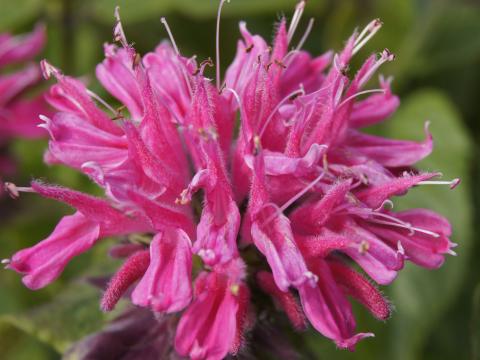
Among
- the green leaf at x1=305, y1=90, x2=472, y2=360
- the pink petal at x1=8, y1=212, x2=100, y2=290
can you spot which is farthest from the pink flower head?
the green leaf at x1=305, y1=90, x2=472, y2=360

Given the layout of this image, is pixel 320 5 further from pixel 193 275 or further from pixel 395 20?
pixel 193 275

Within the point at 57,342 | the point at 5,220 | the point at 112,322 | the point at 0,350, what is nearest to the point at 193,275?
the point at 112,322

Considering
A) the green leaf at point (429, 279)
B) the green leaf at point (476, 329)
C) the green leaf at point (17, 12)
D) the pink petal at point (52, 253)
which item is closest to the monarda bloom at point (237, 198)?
the pink petal at point (52, 253)

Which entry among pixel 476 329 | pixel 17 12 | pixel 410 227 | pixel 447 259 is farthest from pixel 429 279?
pixel 17 12

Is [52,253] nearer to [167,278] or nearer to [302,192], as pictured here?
[167,278]

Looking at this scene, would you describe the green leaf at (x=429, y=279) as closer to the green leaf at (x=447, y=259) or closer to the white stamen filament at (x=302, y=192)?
the green leaf at (x=447, y=259)
